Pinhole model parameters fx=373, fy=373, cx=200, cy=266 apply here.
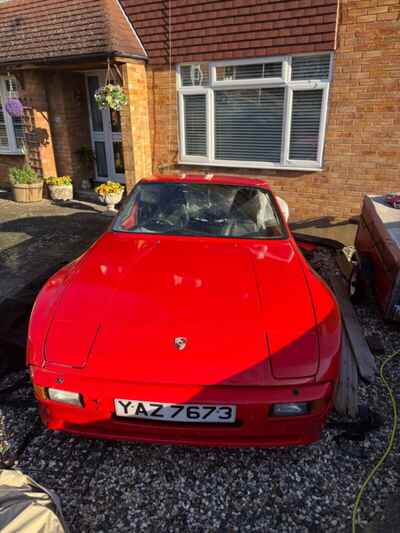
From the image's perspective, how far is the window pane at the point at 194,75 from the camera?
6934mm

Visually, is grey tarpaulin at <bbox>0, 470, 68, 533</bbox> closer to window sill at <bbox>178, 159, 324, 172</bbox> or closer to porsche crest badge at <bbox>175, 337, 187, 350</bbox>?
porsche crest badge at <bbox>175, 337, 187, 350</bbox>

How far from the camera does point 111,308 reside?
2223 millimetres

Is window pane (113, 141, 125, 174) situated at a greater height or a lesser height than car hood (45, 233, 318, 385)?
greater

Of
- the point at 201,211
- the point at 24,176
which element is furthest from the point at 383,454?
the point at 24,176

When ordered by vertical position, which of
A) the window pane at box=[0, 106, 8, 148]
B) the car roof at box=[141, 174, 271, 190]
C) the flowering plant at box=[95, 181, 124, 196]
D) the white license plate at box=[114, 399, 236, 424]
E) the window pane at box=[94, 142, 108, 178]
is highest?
the window pane at box=[0, 106, 8, 148]

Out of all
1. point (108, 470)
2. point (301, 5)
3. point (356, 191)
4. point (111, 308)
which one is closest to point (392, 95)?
point (356, 191)

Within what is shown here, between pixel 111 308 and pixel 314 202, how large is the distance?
17.9 feet

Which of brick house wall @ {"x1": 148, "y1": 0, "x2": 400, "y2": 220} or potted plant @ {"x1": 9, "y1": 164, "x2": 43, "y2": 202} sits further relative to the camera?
potted plant @ {"x1": 9, "y1": 164, "x2": 43, "y2": 202}

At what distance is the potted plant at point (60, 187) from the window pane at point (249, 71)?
400 cm

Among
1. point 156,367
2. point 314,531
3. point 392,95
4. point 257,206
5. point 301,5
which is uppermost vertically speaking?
point 301,5

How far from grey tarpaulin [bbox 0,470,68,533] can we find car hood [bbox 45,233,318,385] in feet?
1.81

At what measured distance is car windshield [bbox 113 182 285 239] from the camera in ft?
10.4

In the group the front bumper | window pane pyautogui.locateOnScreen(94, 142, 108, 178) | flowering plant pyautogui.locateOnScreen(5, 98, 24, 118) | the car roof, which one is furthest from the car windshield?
flowering plant pyautogui.locateOnScreen(5, 98, 24, 118)

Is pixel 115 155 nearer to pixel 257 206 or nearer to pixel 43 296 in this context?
pixel 257 206
